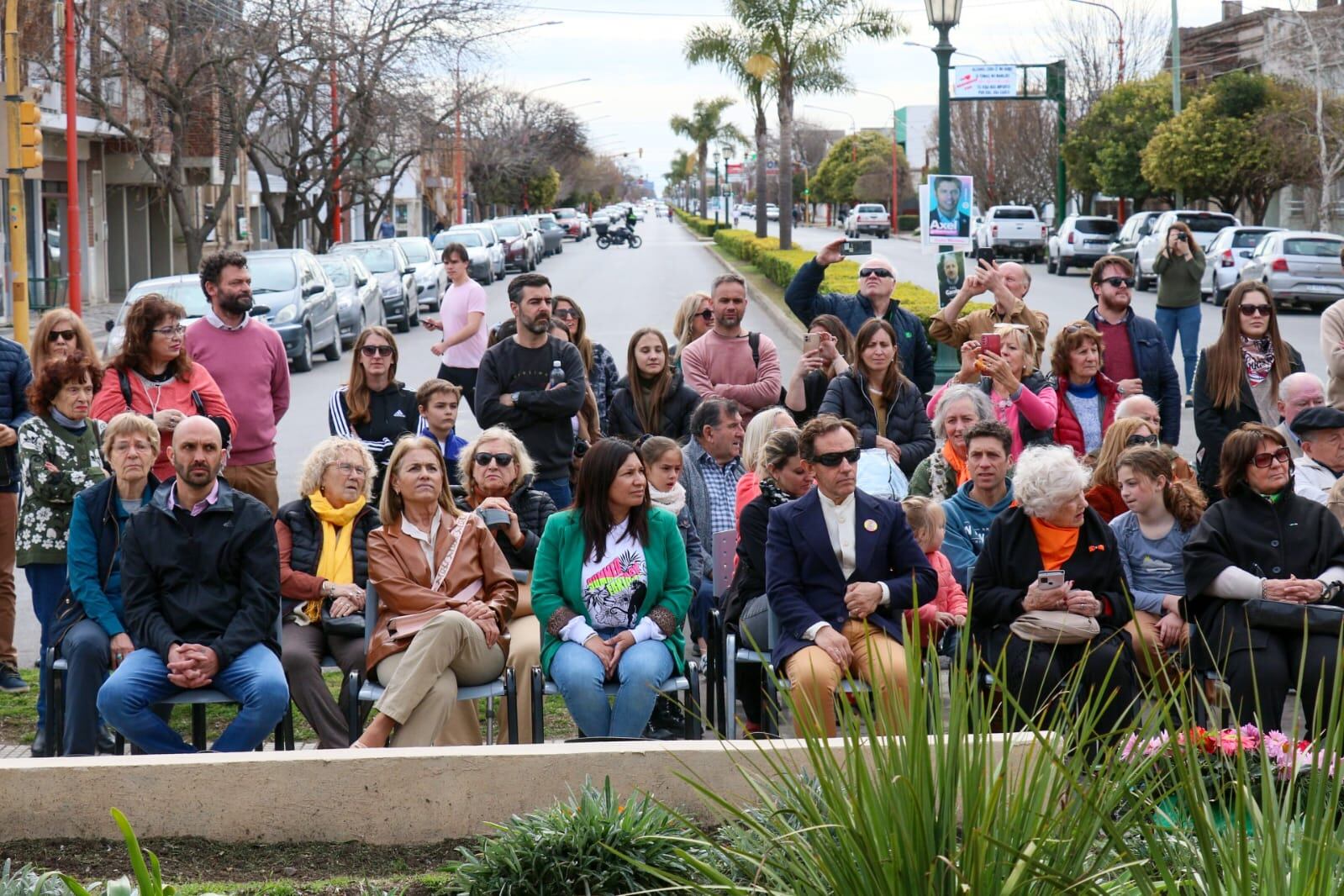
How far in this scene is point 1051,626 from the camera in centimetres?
621

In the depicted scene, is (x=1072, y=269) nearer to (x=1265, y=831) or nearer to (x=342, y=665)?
(x=342, y=665)

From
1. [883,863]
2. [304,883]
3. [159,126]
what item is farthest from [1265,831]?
[159,126]

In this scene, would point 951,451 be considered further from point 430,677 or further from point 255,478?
point 255,478

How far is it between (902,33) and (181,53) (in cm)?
2308

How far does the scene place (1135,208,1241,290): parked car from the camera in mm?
34906

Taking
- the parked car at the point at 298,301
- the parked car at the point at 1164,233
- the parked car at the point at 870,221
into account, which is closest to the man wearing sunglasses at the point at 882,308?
the parked car at the point at 298,301

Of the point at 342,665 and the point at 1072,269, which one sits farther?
the point at 1072,269

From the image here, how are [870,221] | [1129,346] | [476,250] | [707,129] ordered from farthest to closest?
[707,129] < [870,221] < [476,250] < [1129,346]

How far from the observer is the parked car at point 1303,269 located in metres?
27.9

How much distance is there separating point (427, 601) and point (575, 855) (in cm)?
238

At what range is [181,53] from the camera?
31.3 metres

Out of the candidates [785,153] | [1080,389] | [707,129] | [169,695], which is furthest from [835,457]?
[707,129]

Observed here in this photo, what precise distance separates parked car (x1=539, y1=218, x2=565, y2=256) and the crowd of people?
5531 centimetres

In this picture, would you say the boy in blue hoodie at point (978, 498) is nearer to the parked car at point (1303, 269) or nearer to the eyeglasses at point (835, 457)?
the eyeglasses at point (835, 457)
